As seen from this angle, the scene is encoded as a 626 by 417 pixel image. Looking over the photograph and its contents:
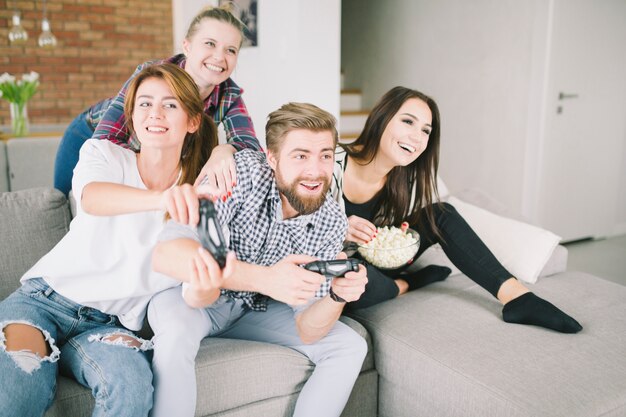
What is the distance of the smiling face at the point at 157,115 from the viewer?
158 centimetres

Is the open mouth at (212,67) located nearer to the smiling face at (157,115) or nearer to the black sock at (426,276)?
the smiling face at (157,115)

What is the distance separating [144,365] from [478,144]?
3573 mm

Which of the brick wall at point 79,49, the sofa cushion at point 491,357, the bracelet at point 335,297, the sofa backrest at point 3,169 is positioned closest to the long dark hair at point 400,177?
the sofa cushion at point 491,357

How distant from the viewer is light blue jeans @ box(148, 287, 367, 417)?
146 cm

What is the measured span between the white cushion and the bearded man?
921 mm

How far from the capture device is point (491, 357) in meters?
1.70

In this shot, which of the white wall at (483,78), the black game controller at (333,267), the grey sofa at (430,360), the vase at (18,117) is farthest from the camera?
the vase at (18,117)

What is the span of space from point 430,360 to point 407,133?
805 mm

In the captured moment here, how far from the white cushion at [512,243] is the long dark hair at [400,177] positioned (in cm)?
35

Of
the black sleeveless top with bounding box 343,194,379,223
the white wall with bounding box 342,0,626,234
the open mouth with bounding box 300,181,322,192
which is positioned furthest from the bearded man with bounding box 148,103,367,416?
the white wall with bounding box 342,0,626,234

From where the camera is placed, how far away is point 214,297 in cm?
150

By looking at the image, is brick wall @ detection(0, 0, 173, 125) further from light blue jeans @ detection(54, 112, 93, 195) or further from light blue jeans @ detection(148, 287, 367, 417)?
light blue jeans @ detection(148, 287, 367, 417)

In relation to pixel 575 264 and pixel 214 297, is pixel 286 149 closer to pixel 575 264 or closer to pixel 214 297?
pixel 214 297

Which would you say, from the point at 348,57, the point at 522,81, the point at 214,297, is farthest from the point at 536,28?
the point at 214,297
